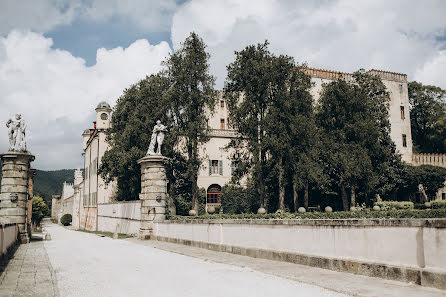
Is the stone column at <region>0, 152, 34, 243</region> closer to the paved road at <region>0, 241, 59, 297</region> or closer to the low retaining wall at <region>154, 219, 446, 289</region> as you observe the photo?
the paved road at <region>0, 241, 59, 297</region>

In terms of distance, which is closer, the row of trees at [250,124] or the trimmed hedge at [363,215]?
the trimmed hedge at [363,215]

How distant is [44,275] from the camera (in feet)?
30.0

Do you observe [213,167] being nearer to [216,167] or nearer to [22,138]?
[216,167]

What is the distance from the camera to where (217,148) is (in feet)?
141

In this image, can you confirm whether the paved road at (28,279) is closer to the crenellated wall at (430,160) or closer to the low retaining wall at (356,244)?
the low retaining wall at (356,244)

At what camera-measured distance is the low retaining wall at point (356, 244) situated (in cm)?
686

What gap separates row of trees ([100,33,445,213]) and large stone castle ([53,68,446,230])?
859cm

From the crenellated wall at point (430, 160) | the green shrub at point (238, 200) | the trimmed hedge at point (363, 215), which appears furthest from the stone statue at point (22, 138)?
the crenellated wall at point (430, 160)

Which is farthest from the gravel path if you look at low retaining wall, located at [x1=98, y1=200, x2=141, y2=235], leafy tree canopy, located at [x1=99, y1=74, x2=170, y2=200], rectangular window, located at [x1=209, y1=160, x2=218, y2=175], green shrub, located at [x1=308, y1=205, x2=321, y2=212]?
rectangular window, located at [x1=209, y1=160, x2=218, y2=175]

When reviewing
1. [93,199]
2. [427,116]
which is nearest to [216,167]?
[93,199]

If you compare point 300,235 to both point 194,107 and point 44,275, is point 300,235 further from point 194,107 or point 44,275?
point 194,107

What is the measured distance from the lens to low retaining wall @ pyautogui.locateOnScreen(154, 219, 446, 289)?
6.86 meters

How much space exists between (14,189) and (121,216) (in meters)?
10.6

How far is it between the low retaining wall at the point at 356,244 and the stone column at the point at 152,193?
24.3 ft
